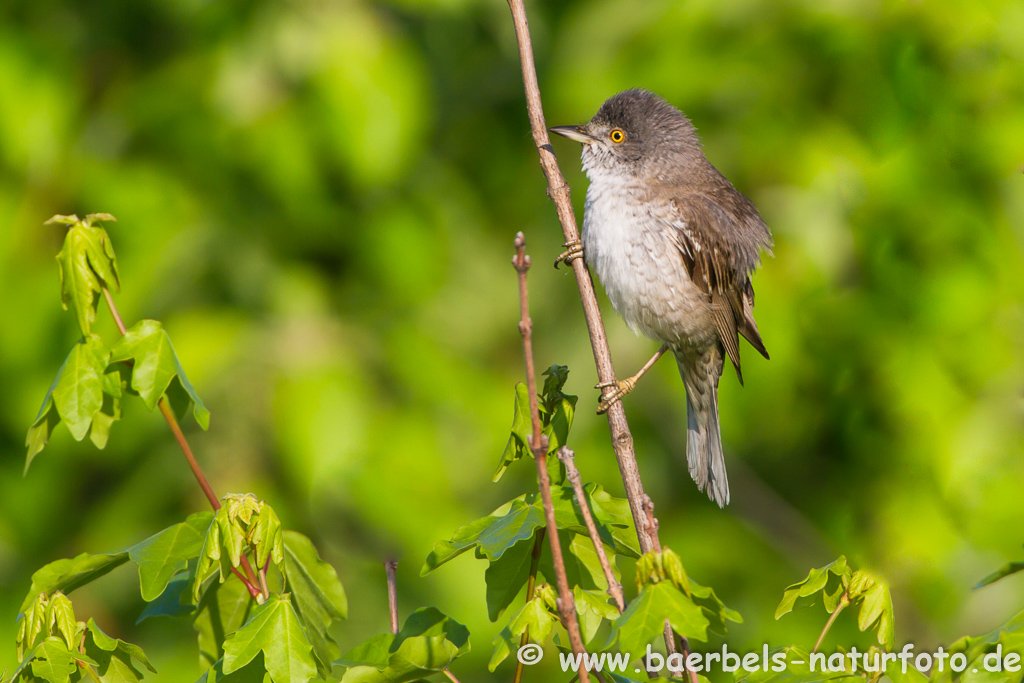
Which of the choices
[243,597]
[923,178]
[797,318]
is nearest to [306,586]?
[243,597]

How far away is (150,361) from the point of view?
70.4 inches

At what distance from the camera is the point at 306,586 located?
76.1 inches

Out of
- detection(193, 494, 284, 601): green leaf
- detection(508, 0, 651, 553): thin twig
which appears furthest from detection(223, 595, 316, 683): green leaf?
detection(508, 0, 651, 553): thin twig

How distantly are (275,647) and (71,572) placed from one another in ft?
1.66

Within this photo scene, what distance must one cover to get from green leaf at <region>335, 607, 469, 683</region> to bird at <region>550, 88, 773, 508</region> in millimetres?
1703

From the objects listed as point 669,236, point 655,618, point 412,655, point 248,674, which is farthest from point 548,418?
point 669,236

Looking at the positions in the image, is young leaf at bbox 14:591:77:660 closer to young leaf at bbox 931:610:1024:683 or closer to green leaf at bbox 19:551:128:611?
green leaf at bbox 19:551:128:611

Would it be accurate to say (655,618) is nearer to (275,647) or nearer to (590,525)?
(590,525)

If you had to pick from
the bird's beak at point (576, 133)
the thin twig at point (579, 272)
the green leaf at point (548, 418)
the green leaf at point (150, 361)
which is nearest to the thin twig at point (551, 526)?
the green leaf at point (548, 418)

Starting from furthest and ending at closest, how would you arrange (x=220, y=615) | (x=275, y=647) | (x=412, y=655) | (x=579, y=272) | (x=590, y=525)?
(x=579, y=272) → (x=220, y=615) → (x=412, y=655) → (x=275, y=647) → (x=590, y=525)

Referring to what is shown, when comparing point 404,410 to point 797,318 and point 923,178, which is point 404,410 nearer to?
point 797,318

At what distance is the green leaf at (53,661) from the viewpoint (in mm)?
1466

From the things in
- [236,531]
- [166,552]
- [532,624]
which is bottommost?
[532,624]

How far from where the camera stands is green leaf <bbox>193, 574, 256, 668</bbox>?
2037mm
